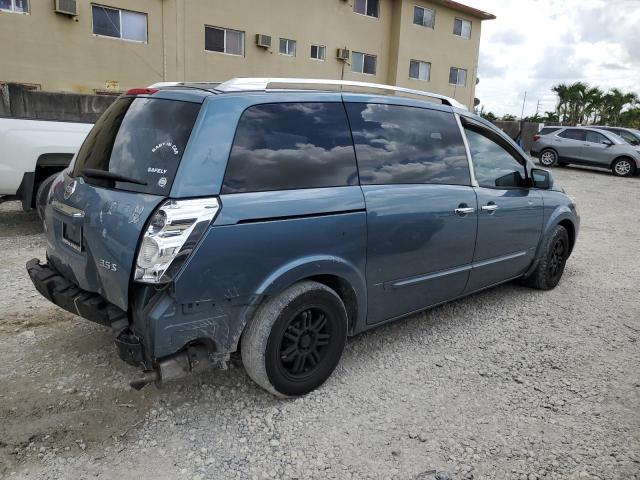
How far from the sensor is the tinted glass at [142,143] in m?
2.61

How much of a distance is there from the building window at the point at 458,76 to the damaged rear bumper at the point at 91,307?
2860cm

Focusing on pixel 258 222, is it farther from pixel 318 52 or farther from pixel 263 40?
pixel 318 52

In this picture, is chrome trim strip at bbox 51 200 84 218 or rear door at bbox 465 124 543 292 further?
rear door at bbox 465 124 543 292

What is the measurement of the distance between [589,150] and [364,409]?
1815cm

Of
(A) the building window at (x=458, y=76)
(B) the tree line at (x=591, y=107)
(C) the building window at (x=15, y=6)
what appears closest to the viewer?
(C) the building window at (x=15, y=6)

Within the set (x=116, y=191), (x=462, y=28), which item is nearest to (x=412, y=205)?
(x=116, y=191)

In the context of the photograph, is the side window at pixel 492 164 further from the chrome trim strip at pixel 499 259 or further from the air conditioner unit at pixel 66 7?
the air conditioner unit at pixel 66 7

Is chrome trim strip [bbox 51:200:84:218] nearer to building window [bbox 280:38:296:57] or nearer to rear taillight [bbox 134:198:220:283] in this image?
rear taillight [bbox 134:198:220:283]

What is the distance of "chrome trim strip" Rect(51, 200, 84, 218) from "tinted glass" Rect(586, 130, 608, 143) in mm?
19010

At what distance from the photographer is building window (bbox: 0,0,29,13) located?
1538 cm

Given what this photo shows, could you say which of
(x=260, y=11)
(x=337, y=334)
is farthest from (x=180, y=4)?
(x=337, y=334)

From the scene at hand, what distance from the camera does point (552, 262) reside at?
5117mm

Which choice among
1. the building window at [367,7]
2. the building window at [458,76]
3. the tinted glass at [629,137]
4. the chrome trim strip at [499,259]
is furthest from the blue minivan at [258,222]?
the building window at [458,76]

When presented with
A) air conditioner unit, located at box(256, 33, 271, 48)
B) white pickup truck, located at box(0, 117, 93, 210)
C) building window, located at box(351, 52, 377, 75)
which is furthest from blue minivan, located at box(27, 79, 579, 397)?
building window, located at box(351, 52, 377, 75)
